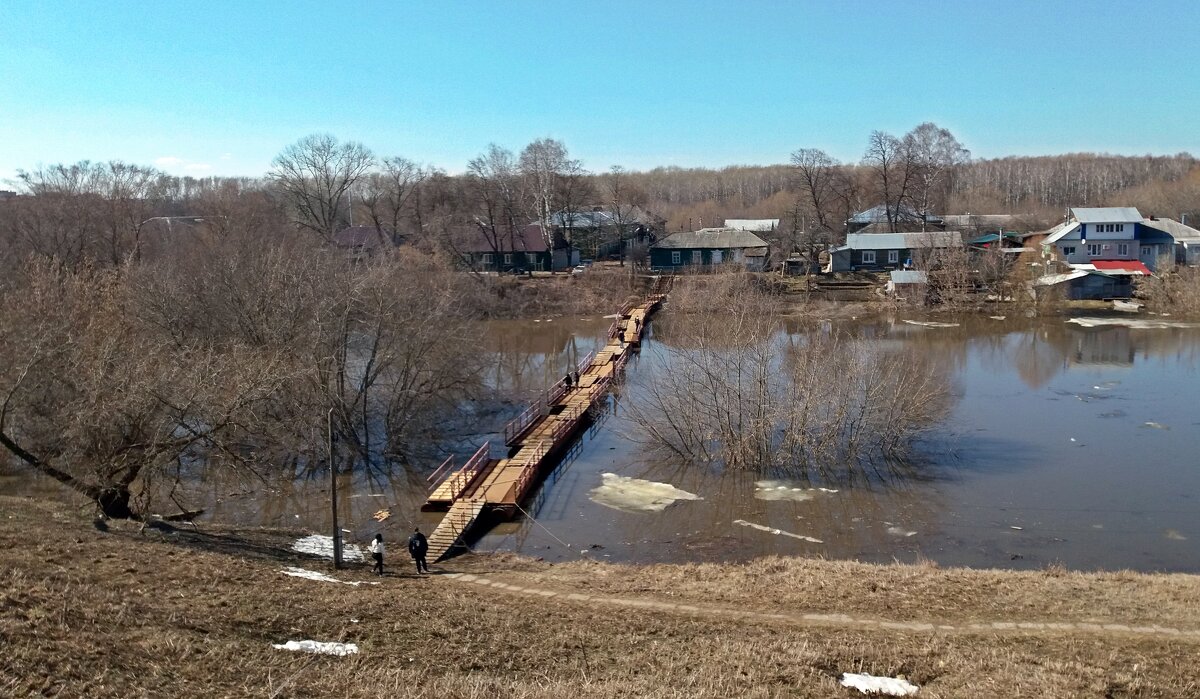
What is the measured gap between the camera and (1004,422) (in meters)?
26.5

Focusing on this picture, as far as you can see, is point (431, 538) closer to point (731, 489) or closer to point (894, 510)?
point (731, 489)

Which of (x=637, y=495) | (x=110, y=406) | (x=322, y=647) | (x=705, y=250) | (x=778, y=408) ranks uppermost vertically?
(x=705, y=250)

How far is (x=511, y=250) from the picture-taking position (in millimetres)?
66938

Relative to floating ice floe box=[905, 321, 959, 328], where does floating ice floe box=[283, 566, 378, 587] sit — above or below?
below

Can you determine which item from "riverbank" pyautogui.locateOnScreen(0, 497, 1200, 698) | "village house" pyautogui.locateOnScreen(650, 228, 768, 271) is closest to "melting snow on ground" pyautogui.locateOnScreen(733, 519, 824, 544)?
"riverbank" pyautogui.locateOnScreen(0, 497, 1200, 698)

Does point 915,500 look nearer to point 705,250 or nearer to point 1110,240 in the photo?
point 705,250

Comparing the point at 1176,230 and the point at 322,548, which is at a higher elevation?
the point at 1176,230

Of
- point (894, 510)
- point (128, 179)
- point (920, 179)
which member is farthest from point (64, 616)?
point (920, 179)

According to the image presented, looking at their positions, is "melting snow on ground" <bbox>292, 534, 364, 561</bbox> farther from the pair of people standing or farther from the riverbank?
the pair of people standing

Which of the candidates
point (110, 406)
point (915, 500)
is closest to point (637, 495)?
point (915, 500)

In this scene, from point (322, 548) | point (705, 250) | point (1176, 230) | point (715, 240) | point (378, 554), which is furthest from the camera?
point (715, 240)

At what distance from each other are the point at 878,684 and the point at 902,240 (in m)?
57.4

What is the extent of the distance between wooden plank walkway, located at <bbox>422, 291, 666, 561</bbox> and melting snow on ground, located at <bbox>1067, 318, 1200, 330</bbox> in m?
28.5

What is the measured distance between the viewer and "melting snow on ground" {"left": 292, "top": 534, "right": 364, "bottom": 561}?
1616 centimetres
